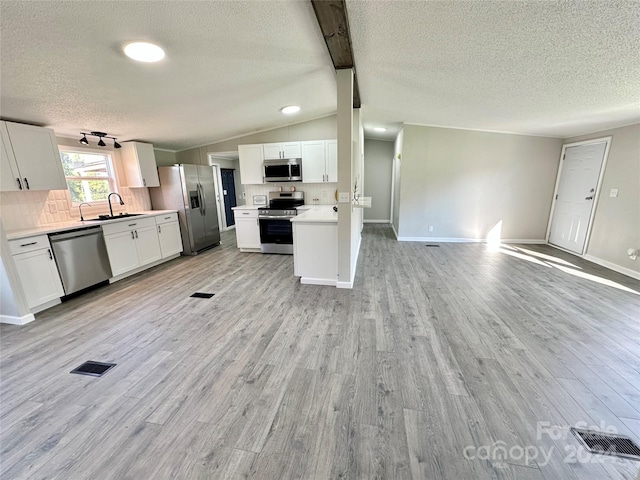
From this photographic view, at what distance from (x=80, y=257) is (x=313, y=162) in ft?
12.9

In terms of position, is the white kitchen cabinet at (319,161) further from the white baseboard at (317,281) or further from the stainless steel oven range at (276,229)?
the white baseboard at (317,281)

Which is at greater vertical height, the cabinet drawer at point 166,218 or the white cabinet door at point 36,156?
the white cabinet door at point 36,156

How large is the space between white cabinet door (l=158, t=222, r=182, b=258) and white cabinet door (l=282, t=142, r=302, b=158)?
8.35ft

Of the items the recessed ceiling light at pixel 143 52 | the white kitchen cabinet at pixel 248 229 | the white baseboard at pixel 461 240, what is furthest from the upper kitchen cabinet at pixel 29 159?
the white baseboard at pixel 461 240

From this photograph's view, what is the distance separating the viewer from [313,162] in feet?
16.9

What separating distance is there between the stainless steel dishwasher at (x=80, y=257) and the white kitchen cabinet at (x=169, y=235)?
100 centimetres

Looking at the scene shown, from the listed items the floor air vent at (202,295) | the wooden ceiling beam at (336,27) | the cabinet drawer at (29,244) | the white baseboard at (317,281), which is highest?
the wooden ceiling beam at (336,27)

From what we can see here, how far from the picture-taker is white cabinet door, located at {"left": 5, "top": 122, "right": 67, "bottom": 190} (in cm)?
294

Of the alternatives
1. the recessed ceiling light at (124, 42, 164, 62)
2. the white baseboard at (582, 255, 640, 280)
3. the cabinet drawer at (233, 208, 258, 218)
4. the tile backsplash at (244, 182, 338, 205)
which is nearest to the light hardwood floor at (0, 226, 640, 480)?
the white baseboard at (582, 255, 640, 280)

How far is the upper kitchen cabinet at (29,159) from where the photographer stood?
2.85 meters

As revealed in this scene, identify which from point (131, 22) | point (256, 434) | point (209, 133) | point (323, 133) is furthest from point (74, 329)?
point (323, 133)

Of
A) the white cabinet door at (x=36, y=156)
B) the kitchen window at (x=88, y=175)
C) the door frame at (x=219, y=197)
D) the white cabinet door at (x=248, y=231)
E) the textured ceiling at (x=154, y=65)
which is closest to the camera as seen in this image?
the textured ceiling at (x=154, y=65)

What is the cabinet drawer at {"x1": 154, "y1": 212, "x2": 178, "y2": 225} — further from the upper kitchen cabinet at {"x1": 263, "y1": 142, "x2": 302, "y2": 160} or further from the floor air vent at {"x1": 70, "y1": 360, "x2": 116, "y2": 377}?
the floor air vent at {"x1": 70, "y1": 360, "x2": 116, "y2": 377}

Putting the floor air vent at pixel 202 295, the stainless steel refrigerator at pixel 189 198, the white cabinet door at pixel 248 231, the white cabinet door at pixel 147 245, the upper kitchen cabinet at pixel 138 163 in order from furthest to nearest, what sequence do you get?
the white cabinet door at pixel 248 231
the stainless steel refrigerator at pixel 189 198
the upper kitchen cabinet at pixel 138 163
the white cabinet door at pixel 147 245
the floor air vent at pixel 202 295
